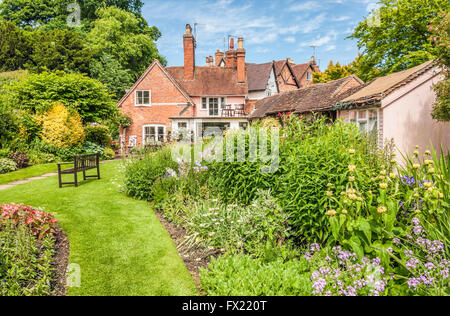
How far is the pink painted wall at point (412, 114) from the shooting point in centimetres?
1035

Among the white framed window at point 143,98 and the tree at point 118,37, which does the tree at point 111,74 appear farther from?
the white framed window at point 143,98

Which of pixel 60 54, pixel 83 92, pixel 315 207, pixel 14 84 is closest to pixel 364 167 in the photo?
pixel 315 207

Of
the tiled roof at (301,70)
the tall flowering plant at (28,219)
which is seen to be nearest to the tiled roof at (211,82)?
the tiled roof at (301,70)

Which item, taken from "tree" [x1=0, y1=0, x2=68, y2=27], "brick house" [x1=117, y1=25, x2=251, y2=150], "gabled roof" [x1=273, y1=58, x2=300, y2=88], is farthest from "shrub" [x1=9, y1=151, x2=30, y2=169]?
"gabled roof" [x1=273, y1=58, x2=300, y2=88]

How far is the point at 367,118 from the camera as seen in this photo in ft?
37.0

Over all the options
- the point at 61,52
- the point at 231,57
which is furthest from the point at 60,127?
the point at 61,52

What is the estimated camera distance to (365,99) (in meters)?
10.8

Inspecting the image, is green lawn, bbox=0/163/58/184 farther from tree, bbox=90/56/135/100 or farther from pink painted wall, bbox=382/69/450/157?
tree, bbox=90/56/135/100

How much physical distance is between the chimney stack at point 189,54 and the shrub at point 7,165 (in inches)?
757

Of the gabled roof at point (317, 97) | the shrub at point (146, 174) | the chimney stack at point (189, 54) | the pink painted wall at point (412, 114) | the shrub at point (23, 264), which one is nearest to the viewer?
the shrub at point (23, 264)

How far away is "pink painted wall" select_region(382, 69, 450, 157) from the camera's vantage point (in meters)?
10.4

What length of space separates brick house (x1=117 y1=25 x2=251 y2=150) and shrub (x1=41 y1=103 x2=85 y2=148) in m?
6.16

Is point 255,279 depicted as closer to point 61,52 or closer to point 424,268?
point 424,268
